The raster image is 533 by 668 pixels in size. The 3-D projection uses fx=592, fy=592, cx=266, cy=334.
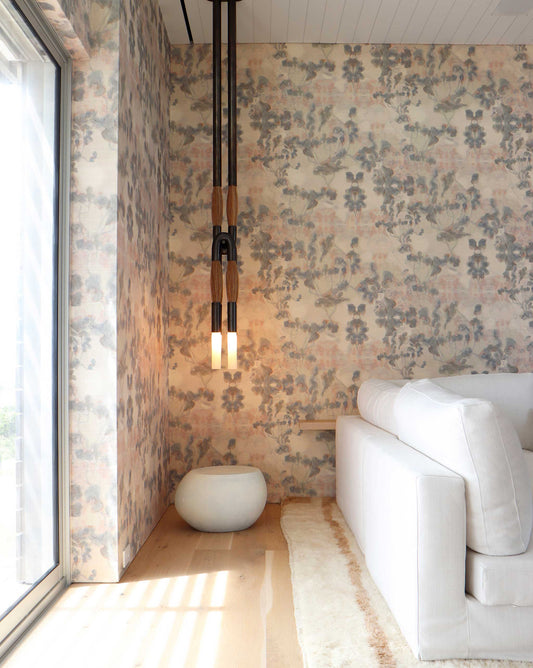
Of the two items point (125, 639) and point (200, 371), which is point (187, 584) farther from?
point (200, 371)

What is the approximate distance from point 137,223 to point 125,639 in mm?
1703

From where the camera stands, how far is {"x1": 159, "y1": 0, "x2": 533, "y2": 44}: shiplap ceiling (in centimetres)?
318

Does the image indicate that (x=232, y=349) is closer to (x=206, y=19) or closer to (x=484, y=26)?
(x=206, y=19)

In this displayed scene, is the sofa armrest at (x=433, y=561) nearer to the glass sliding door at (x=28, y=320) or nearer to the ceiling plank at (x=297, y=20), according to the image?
the glass sliding door at (x=28, y=320)

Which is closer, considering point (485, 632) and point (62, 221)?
point (485, 632)

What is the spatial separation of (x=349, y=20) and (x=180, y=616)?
3.14m

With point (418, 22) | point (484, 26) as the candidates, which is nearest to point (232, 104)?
point (418, 22)

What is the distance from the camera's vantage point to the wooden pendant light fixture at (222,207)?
3184mm

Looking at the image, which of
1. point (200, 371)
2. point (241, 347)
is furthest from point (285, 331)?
point (200, 371)

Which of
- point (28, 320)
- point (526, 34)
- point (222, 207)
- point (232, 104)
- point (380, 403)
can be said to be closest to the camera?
point (28, 320)

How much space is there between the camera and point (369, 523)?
2299 mm

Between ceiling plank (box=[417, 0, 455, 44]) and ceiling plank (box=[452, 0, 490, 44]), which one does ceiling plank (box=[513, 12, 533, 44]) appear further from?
ceiling plank (box=[417, 0, 455, 44])

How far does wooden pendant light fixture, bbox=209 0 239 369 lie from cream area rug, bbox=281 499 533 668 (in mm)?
1018

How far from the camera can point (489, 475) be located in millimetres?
1646
